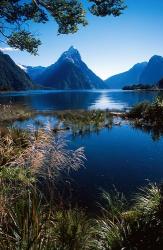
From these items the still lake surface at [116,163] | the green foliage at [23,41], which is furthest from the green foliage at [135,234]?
the green foliage at [23,41]

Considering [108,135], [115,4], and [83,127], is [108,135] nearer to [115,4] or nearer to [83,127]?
[83,127]

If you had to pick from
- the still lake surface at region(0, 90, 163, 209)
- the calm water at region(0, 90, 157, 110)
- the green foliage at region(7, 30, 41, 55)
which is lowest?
the still lake surface at region(0, 90, 163, 209)

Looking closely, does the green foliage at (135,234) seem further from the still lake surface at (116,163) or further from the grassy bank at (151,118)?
the grassy bank at (151,118)

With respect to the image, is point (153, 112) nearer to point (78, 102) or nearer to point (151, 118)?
point (151, 118)

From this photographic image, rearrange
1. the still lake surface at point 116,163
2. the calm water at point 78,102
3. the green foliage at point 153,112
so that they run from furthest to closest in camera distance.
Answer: the calm water at point 78,102 → the green foliage at point 153,112 → the still lake surface at point 116,163

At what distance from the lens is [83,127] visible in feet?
90.2

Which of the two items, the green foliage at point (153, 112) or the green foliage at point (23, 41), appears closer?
the green foliage at point (23, 41)

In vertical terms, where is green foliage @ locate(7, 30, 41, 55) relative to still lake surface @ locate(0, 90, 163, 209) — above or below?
above

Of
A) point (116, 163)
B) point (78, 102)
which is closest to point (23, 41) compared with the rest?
point (116, 163)

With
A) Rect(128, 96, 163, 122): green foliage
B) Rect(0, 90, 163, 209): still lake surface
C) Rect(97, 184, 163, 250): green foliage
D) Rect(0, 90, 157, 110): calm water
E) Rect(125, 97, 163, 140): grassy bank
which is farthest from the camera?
Rect(0, 90, 157, 110): calm water

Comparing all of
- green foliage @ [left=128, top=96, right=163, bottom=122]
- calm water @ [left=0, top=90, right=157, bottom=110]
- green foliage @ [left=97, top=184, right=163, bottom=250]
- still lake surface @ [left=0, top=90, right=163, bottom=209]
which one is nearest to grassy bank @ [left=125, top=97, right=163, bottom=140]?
green foliage @ [left=128, top=96, right=163, bottom=122]

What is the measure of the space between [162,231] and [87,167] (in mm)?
9469

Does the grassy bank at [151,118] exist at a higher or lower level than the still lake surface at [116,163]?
higher

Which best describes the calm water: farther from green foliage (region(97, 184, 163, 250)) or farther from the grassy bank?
green foliage (region(97, 184, 163, 250))
